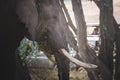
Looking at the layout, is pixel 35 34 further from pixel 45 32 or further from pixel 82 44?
pixel 82 44

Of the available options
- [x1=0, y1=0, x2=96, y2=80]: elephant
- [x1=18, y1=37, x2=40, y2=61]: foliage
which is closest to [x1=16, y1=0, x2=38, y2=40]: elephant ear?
[x1=0, y1=0, x2=96, y2=80]: elephant

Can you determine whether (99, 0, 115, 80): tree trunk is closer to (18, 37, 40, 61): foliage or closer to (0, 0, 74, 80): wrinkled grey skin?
(18, 37, 40, 61): foliage

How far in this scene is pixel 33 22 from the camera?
9.31ft

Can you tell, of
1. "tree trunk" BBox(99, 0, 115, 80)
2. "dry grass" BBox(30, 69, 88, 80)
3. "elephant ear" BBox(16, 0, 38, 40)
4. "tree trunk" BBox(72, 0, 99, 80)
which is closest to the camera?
"elephant ear" BBox(16, 0, 38, 40)

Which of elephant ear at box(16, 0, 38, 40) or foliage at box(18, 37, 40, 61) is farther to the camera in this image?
foliage at box(18, 37, 40, 61)

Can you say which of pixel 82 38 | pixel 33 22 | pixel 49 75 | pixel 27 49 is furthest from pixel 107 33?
pixel 33 22

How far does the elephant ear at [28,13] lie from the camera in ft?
9.24

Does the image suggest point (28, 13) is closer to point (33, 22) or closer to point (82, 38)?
point (33, 22)

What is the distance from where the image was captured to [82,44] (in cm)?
613

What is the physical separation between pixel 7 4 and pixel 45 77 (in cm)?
441

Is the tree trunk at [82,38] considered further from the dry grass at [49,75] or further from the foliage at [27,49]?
the dry grass at [49,75]

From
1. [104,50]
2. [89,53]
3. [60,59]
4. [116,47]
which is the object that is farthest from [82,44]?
[60,59]

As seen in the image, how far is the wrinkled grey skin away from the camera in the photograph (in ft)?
9.29

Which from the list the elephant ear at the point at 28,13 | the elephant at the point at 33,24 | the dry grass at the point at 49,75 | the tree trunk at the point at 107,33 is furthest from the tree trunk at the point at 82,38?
the elephant ear at the point at 28,13
